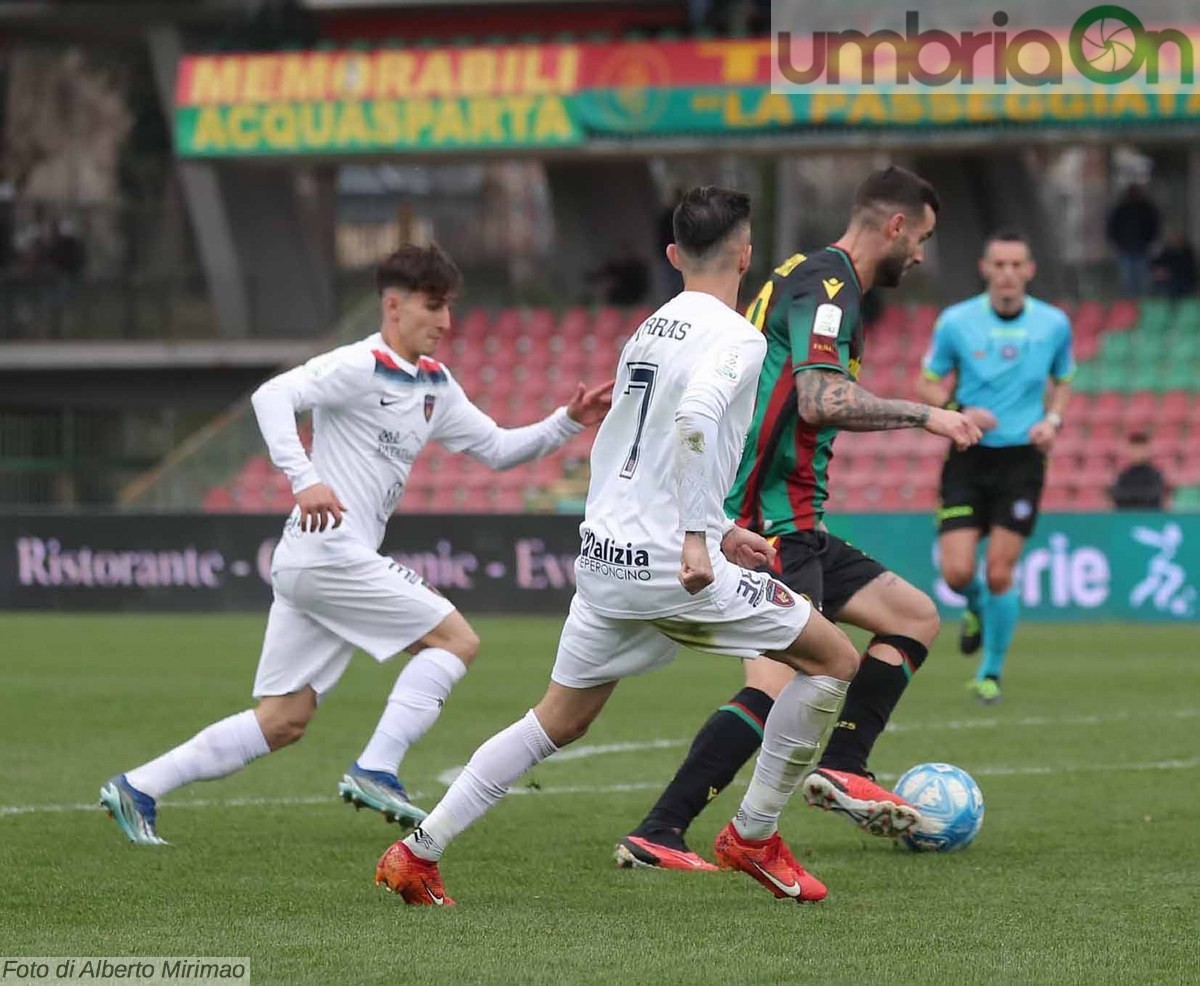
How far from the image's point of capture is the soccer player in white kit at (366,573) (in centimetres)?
710

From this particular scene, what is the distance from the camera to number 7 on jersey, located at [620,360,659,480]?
5.67 metres

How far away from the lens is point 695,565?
210 inches

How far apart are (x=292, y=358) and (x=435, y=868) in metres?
23.0

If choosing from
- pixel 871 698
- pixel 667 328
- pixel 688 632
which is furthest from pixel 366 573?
pixel 667 328

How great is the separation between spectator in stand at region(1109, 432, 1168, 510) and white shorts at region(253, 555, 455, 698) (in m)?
12.1

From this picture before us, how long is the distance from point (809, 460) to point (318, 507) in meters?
1.52

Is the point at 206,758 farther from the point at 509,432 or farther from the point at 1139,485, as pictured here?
the point at 1139,485

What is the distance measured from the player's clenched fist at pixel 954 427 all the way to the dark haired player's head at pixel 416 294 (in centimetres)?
194

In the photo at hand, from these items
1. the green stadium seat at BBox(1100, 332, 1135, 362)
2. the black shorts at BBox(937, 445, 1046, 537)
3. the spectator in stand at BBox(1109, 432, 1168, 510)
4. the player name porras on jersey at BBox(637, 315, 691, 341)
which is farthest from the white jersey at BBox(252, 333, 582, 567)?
the green stadium seat at BBox(1100, 332, 1135, 362)

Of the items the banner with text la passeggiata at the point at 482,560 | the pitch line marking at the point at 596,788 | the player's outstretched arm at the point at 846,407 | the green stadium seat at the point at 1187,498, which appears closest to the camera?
the player's outstretched arm at the point at 846,407

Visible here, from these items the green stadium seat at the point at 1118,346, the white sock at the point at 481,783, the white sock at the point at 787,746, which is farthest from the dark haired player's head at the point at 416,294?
the green stadium seat at the point at 1118,346

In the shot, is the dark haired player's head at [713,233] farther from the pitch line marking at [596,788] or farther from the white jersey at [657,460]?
the pitch line marking at [596,788]

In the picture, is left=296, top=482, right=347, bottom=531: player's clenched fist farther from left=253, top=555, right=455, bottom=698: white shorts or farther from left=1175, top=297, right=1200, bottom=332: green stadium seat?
left=1175, top=297, right=1200, bottom=332: green stadium seat

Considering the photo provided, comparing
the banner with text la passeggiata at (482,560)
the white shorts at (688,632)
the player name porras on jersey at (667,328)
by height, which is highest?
the player name porras on jersey at (667,328)
